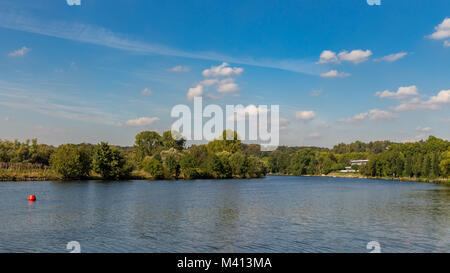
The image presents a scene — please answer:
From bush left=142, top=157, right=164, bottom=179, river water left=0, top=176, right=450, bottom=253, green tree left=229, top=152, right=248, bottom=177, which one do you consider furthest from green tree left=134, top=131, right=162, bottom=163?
river water left=0, top=176, right=450, bottom=253

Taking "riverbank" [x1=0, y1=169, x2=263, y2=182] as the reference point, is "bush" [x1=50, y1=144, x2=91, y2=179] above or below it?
above

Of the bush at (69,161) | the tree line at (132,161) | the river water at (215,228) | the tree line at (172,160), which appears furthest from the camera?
the tree line at (172,160)

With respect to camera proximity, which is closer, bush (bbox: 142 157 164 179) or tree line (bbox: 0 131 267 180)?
tree line (bbox: 0 131 267 180)

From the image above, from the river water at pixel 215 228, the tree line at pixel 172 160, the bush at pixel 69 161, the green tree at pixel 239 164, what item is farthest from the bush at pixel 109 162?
the river water at pixel 215 228

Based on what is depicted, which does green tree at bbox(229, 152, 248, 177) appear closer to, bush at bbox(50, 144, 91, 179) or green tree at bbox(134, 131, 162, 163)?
green tree at bbox(134, 131, 162, 163)

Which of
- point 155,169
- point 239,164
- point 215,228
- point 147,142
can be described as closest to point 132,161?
point 155,169

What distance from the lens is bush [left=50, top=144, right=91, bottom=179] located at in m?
88.9

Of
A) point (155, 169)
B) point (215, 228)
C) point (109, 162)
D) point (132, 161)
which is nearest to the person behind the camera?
point (215, 228)

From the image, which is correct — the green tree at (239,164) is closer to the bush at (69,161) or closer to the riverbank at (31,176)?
the riverbank at (31,176)

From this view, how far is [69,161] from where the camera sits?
88.8 meters

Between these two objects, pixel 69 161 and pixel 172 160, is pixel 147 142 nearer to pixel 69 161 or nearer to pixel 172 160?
pixel 172 160

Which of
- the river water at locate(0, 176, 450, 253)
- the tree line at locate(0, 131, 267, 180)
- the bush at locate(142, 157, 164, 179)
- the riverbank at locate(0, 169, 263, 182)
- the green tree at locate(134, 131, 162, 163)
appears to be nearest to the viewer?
the river water at locate(0, 176, 450, 253)

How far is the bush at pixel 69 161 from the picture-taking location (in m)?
88.9
